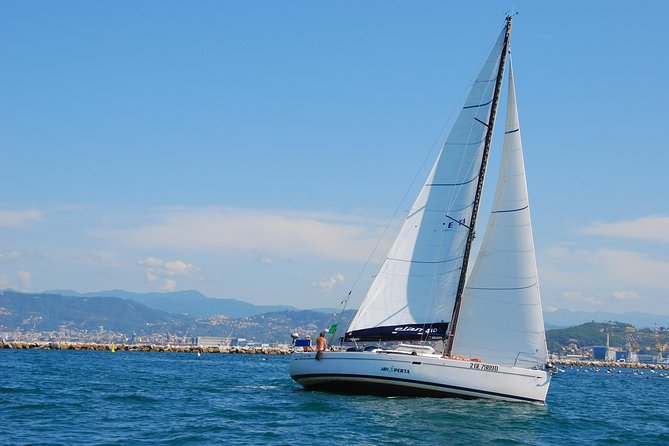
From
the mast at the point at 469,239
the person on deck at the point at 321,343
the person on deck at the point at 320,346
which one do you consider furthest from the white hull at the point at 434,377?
the mast at the point at 469,239

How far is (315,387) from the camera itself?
3075 centimetres

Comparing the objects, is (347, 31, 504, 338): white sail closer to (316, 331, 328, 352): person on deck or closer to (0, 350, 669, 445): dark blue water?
(316, 331, 328, 352): person on deck

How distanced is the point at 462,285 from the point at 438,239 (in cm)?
194

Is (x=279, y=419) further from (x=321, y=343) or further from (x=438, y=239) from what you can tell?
(x=438, y=239)

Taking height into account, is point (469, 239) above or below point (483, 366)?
above

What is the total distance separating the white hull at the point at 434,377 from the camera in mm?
27578

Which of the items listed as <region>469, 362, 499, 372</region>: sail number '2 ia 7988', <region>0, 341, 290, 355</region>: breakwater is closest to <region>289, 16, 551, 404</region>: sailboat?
<region>469, 362, 499, 372</region>: sail number '2 ia 7988'

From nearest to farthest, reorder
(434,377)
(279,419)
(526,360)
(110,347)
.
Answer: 1. (279,419)
2. (434,377)
3. (526,360)
4. (110,347)

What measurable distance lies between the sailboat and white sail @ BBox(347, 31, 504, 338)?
4cm

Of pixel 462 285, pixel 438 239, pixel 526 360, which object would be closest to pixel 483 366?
pixel 526 360

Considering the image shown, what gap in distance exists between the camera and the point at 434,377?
90.3 ft

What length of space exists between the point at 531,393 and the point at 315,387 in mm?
8100

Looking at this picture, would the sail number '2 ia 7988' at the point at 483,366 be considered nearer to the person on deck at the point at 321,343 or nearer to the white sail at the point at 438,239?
the white sail at the point at 438,239

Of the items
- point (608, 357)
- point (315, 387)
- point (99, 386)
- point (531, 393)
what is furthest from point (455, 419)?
point (608, 357)
